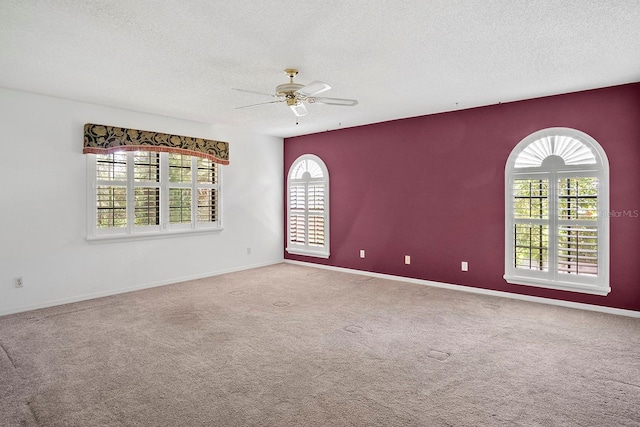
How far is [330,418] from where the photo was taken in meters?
2.14

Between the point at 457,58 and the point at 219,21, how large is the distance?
204 centimetres

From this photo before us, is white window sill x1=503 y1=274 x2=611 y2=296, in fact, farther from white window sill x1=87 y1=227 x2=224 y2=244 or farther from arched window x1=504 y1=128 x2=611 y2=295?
white window sill x1=87 y1=227 x2=224 y2=244

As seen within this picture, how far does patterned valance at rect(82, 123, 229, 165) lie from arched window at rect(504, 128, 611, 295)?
14.4 ft

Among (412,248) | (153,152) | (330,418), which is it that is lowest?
(330,418)

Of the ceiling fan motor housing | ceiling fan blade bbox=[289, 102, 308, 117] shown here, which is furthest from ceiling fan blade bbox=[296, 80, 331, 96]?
ceiling fan blade bbox=[289, 102, 308, 117]

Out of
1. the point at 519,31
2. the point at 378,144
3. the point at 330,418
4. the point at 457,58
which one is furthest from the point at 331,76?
the point at 330,418

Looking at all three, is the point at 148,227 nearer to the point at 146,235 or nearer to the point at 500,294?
the point at 146,235

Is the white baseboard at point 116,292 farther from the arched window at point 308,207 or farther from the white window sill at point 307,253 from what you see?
the arched window at point 308,207

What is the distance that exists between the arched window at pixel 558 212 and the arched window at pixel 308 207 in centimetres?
308

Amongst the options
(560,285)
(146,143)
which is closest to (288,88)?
(146,143)

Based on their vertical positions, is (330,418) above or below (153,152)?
below

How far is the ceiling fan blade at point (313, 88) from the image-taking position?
310 cm

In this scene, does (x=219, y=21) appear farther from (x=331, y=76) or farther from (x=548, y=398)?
(x=548, y=398)

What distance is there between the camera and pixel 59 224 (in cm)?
453
